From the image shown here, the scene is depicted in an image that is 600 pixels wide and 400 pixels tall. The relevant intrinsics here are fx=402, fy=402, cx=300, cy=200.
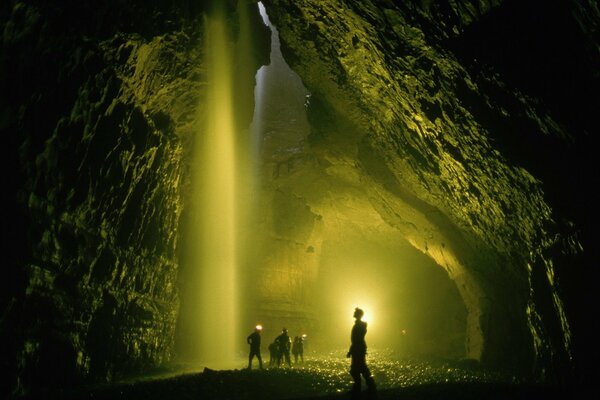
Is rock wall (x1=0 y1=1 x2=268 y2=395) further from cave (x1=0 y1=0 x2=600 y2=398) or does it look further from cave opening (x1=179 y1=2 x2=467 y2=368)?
cave opening (x1=179 y1=2 x2=467 y2=368)

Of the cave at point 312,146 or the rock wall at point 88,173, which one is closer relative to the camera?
the cave at point 312,146

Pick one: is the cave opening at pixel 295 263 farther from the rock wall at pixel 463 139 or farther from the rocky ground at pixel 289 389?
the rocky ground at pixel 289 389

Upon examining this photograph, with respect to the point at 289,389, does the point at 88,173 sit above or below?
above

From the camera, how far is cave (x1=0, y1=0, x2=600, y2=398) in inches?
229

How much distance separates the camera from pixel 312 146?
57.7 feet

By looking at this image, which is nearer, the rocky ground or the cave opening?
the rocky ground

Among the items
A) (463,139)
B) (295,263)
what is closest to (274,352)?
(463,139)

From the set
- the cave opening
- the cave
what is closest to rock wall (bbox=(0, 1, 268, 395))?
the cave

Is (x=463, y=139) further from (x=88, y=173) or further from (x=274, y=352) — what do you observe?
(x=274, y=352)

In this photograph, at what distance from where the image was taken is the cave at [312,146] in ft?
19.0

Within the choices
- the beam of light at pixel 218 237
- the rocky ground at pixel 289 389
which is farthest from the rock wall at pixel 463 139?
the beam of light at pixel 218 237

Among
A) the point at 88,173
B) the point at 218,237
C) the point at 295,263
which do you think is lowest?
the point at 295,263

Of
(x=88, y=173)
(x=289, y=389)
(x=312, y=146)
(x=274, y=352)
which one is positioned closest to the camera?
(x=88, y=173)

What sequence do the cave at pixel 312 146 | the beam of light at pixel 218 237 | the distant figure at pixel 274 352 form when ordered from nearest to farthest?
1. the cave at pixel 312 146
2. the distant figure at pixel 274 352
3. the beam of light at pixel 218 237
